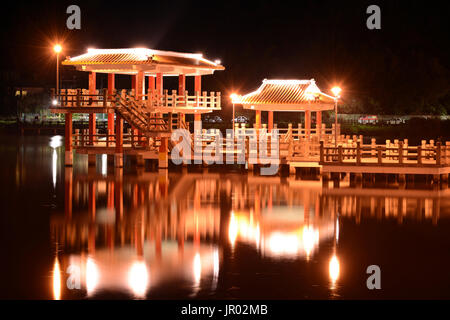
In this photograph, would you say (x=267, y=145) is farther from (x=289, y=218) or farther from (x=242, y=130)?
(x=289, y=218)

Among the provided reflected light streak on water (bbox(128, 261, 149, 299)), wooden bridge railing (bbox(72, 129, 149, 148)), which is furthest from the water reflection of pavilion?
wooden bridge railing (bbox(72, 129, 149, 148))

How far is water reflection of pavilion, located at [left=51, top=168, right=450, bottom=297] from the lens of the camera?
15.2 m

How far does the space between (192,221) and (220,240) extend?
267cm

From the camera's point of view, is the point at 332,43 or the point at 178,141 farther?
the point at 332,43

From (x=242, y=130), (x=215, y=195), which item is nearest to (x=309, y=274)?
(x=215, y=195)

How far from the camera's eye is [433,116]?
214 ft

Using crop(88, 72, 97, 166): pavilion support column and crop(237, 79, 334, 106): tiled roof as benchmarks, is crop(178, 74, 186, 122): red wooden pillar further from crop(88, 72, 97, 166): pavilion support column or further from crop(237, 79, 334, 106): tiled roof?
crop(88, 72, 97, 166): pavilion support column

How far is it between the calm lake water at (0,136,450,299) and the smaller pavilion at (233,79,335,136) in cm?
908

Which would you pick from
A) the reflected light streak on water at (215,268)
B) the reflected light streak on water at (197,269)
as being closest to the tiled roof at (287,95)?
the reflected light streak on water at (215,268)

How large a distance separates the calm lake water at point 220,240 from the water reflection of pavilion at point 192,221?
0.12 ft

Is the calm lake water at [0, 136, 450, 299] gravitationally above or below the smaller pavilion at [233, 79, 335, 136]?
below

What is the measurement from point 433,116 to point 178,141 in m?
33.0

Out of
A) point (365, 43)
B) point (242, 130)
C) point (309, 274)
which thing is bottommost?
point (309, 274)

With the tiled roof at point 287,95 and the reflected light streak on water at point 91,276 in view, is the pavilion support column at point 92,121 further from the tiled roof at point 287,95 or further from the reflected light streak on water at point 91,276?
the reflected light streak on water at point 91,276
